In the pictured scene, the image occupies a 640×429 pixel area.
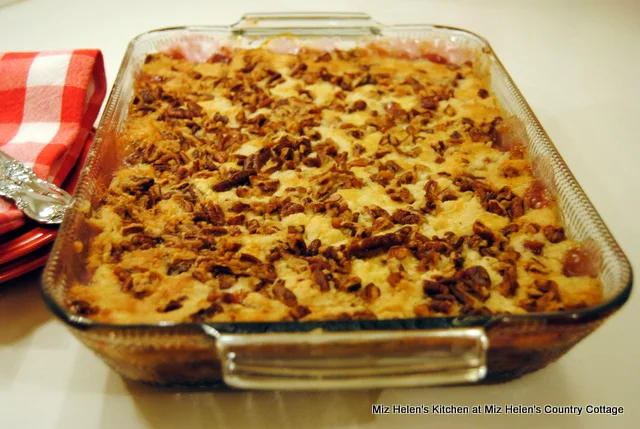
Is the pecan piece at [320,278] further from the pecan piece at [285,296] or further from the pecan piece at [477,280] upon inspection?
the pecan piece at [477,280]

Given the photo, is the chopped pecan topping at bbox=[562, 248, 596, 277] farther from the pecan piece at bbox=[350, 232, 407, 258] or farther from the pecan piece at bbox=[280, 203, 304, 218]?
the pecan piece at bbox=[280, 203, 304, 218]

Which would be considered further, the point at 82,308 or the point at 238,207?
the point at 238,207

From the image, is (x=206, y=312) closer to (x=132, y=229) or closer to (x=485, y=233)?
(x=132, y=229)

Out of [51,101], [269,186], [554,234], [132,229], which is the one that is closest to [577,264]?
[554,234]

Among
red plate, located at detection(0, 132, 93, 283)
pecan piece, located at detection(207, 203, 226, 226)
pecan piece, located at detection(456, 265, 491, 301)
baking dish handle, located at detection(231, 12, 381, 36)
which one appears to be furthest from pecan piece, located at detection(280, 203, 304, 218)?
baking dish handle, located at detection(231, 12, 381, 36)

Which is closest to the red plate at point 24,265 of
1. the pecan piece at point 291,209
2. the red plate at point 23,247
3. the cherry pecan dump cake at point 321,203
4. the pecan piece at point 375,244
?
the red plate at point 23,247
